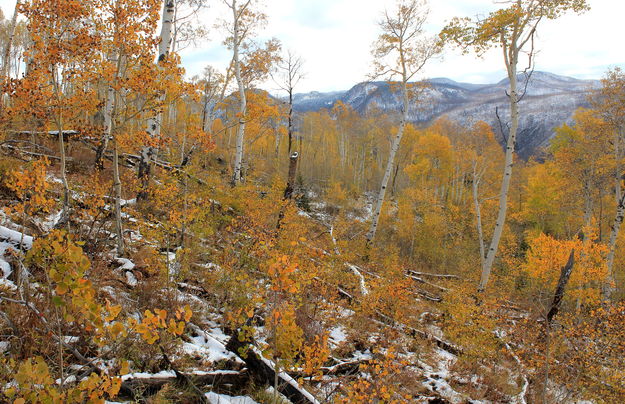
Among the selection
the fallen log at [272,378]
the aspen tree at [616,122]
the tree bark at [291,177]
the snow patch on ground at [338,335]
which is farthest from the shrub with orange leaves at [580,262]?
the fallen log at [272,378]

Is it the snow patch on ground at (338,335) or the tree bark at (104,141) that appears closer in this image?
the snow patch on ground at (338,335)

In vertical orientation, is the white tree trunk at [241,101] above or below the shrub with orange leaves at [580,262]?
above

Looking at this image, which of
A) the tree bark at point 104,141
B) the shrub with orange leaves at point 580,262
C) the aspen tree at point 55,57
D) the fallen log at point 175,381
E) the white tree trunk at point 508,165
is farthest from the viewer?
the shrub with orange leaves at point 580,262

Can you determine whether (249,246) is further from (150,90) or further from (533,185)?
(533,185)

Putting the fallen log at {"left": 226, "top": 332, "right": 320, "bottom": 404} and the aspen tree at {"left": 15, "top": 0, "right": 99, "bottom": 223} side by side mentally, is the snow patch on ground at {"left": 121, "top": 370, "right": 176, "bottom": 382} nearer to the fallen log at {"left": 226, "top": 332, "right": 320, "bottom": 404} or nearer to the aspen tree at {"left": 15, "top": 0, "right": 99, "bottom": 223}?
the fallen log at {"left": 226, "top": 332, "right": 320, "bottom": 404}

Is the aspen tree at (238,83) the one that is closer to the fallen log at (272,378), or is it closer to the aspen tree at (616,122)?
the fallen log at (272,378)

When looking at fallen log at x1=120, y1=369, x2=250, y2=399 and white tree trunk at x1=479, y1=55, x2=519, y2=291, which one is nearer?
fallen log at x1=120, y1=369, x2=250, y2=399

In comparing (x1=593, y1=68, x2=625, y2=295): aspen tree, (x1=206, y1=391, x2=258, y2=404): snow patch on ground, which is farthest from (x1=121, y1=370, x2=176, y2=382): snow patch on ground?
(x1=593, y1=68, x2=625, y2=295): aspen tree

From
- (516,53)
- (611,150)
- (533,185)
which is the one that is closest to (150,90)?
(516,53)

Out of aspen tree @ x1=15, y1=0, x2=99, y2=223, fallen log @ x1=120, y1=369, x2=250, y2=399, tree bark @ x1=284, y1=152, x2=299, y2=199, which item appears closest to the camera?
fallen log @ x1=120, y1=369, x2=250, y2=399

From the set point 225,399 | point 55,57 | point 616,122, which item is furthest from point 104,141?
point 616,122

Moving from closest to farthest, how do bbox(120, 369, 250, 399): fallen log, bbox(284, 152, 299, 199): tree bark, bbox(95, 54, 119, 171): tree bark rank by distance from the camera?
bbox(120, 369, 250, 399): fallen log → bbox(95, 54, 119, 171): tree bark → bbox(284, 152, 299, 199): tree bark

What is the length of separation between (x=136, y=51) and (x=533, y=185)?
95.6 ft

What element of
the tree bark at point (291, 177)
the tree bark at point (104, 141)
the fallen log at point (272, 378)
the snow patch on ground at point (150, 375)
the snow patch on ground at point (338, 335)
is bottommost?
the snow patch on ground at point (338, 335)
